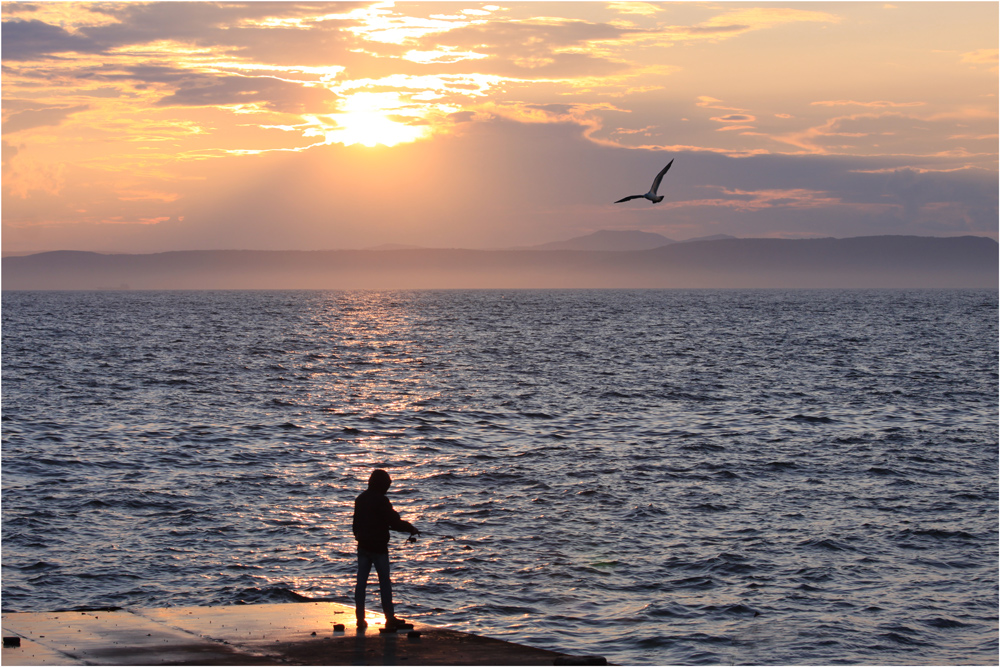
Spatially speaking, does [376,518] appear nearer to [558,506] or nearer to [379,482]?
[379,482]

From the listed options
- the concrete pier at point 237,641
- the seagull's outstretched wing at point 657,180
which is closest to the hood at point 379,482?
the concrete pier at point 237,641

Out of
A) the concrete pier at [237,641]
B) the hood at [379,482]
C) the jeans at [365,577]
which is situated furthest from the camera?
the jeans at [365,577]

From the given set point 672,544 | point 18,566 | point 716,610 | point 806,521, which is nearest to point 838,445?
point 806,521

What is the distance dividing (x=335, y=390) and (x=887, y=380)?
32.2 m

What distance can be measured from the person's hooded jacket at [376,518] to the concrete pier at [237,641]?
1.24 metres

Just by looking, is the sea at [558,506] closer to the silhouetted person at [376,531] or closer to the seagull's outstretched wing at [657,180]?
the silhouetted person at [376,531]

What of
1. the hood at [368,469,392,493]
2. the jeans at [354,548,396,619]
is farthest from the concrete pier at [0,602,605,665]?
the hood at [368,469,392,493]

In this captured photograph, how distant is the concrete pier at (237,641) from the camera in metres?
12.2

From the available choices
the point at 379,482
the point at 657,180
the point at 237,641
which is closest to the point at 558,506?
the point at 657,180

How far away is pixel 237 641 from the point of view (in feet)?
43.2

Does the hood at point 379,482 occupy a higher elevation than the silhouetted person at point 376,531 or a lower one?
higher

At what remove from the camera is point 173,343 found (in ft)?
312

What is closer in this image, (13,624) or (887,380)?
(13,624)

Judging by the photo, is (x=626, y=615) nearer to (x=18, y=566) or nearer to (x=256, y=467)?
(x=18, y=566)
